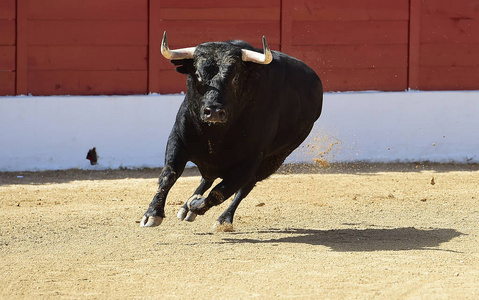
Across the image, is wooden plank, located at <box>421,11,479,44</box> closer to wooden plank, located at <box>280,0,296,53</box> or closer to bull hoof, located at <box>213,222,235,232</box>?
wooden plank, located at <box>280,0,296,53</box>

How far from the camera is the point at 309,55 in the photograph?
11.8 m

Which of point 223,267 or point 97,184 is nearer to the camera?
point 223,267

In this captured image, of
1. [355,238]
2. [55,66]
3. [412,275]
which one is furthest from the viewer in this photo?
[55,66]

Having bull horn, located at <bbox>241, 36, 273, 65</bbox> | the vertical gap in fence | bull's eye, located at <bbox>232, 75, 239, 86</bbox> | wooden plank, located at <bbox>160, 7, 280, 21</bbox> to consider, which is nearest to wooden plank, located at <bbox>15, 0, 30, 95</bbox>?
the vertical gap in fence

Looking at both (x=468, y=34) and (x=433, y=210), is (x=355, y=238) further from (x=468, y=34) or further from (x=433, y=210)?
(x=468, y=34)

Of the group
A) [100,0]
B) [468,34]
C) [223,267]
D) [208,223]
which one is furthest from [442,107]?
[223,267]

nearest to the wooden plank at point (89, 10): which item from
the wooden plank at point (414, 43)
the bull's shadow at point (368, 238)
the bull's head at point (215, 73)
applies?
the wooden plank at point (414, 43)

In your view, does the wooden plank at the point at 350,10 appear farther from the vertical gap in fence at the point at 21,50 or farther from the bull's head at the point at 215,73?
the bull's head at the point at 215,73

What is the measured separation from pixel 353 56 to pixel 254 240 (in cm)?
Answer: 580

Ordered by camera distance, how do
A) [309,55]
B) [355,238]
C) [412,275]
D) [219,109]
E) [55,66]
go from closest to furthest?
[412,275], [219,109], [355,238], [55,66], [309,55]

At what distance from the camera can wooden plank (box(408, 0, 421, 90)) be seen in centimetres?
1218

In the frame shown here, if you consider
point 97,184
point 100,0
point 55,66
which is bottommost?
point 97,184

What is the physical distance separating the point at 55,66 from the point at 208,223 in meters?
4.29

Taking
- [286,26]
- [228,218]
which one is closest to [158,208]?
[228,218]
